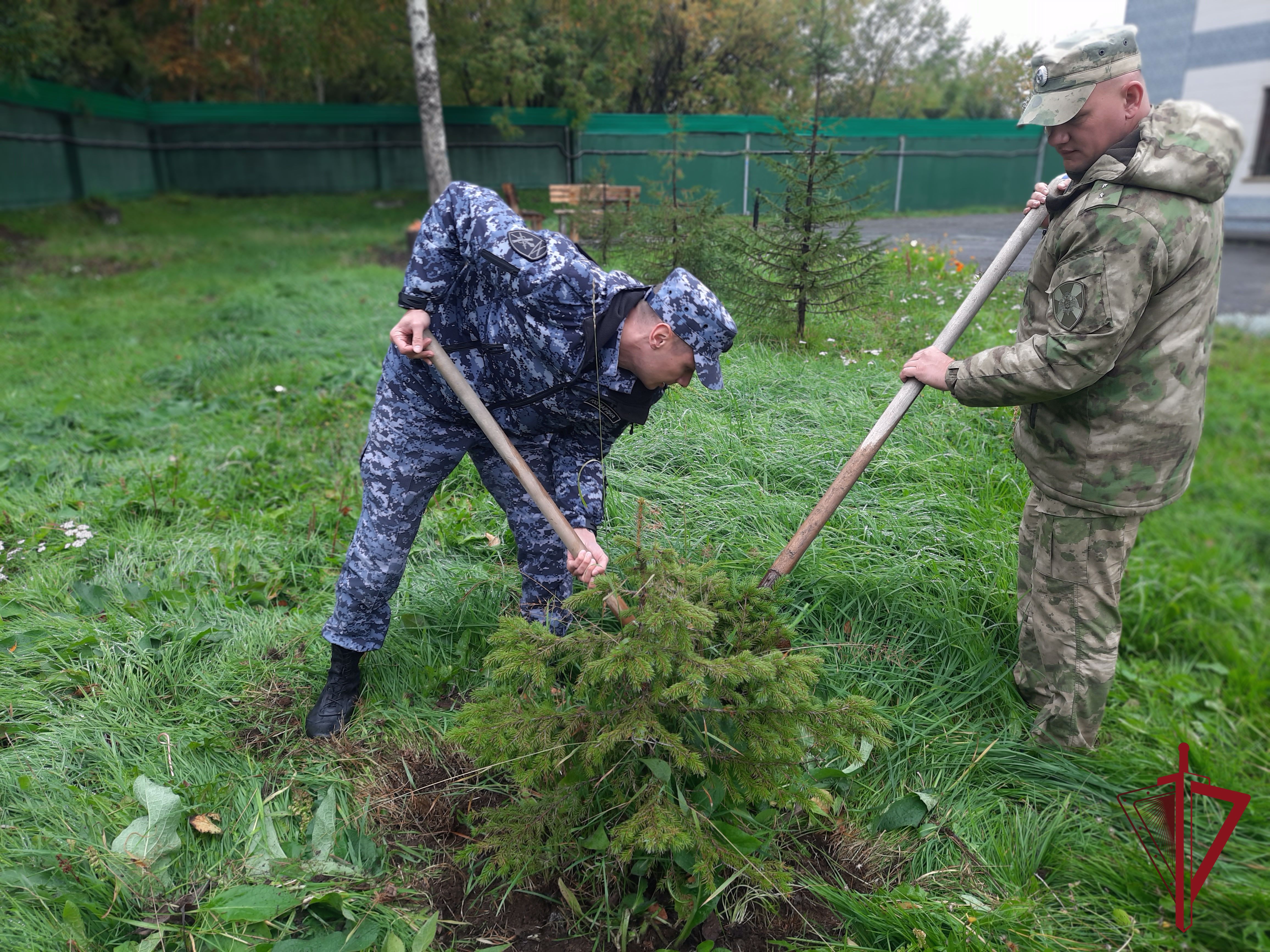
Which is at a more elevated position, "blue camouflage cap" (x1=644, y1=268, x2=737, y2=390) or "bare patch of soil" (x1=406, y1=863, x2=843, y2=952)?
"blue camouflage cap" (x1=644, y1=268, x2=737, y2=390)

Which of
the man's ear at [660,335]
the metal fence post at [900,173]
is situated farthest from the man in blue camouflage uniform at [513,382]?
the metal fence post at [900,173]

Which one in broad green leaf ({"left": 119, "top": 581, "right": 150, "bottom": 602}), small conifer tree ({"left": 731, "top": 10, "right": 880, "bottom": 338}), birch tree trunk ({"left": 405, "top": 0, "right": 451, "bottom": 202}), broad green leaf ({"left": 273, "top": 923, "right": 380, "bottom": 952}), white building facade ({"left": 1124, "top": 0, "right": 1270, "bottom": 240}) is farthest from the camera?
Result: birch tree trunk ({"left": 405, "top": 0, "right": 451, "bottom": 202})

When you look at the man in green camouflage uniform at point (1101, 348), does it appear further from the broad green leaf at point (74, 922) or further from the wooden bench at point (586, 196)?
the broad green leaf at point (74, 922)

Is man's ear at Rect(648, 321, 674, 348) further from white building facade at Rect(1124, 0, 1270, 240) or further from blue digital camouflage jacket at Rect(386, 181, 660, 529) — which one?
white building facade at Rect(1124, 0, 1270, 240)

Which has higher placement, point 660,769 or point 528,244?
point 528,244

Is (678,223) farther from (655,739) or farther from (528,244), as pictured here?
(655,739)

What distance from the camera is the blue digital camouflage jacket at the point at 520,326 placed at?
6.89ft

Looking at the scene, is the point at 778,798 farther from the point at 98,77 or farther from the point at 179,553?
the point at 98,77

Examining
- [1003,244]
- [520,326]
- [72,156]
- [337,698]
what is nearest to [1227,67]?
[1003,244]

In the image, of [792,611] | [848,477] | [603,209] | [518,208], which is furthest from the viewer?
[518,208]

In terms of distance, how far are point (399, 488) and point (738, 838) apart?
1401mm

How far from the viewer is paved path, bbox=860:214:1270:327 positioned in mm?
3029

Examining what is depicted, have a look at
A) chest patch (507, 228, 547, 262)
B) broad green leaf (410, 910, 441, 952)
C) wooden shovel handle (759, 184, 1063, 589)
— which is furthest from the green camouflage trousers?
broad green leaf (410, 910, 441, 952)

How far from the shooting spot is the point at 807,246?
366cm
